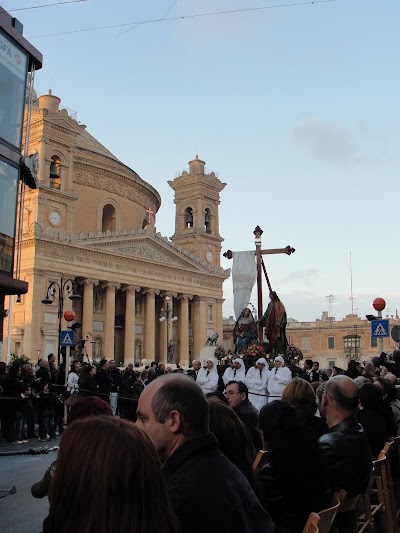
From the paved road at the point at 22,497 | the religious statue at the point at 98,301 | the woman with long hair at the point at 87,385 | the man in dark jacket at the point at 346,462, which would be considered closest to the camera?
the man in dark jacket at the point at 346,462

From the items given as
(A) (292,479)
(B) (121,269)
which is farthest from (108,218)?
(A) (292,479)

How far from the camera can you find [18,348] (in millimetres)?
40406

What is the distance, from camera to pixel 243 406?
6.49 m

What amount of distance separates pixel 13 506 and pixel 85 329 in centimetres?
3747

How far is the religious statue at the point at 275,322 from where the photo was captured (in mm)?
14734

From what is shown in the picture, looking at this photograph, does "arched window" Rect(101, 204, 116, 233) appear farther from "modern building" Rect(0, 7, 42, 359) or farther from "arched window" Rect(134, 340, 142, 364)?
"modern building" Rect(0, 7, 42, 359)

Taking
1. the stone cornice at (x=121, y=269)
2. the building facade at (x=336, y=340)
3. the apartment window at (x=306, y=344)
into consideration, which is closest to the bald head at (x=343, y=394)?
the stone cornice at (x=121, y=269)

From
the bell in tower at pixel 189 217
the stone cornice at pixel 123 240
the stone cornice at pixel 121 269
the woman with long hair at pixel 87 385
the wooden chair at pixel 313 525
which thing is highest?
the bell in tower at pixel 189 217

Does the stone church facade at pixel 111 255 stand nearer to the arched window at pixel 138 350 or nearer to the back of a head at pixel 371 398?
the arched window at pixel 138 350

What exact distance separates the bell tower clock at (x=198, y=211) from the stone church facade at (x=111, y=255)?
107mm

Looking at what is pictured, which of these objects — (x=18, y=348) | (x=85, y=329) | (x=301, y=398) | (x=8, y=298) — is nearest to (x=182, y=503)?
(x=301, y=398)

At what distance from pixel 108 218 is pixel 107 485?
5452 centimetres

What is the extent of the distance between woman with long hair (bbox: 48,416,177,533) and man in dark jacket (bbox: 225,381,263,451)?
15.9 feet

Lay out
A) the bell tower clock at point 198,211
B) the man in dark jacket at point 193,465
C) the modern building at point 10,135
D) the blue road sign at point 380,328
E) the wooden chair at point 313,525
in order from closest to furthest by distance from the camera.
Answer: the man in dark jacket at point 193,465 → the wooden chair at point 313,525 → the modern building at point 10,135 → the blue road sign at point 380,328 → the bell tower clock at point 198,211
